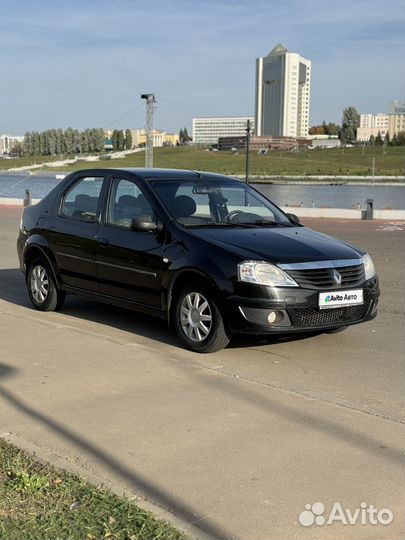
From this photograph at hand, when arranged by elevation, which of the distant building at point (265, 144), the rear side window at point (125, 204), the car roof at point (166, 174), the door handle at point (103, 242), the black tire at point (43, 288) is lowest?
the black tire at point (43, 288)

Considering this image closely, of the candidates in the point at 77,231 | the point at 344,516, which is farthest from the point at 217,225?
the point at 344,516

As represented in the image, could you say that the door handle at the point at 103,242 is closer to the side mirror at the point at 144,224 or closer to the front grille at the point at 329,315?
the side mirror at the point at 144,224

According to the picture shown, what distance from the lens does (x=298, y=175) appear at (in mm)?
115000

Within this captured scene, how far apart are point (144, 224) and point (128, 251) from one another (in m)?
0.39

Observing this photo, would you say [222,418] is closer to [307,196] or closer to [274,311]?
[274,311]

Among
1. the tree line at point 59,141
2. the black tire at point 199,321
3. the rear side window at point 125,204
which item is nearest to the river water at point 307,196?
the rear side window at point 125,204

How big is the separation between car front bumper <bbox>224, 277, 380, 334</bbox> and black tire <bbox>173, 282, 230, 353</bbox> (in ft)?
0.46

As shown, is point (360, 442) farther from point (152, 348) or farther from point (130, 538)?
point (152, 348)

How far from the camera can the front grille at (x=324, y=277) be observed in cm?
577

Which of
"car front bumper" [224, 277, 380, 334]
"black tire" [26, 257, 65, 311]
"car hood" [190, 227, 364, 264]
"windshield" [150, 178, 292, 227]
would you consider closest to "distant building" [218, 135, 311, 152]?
"black tire" [26, 257, 65, 311]

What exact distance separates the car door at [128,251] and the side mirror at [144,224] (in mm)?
71

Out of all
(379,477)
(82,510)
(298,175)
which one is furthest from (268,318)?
(298,175)

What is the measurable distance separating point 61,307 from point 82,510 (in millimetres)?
5211

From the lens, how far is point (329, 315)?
19.5 ft
